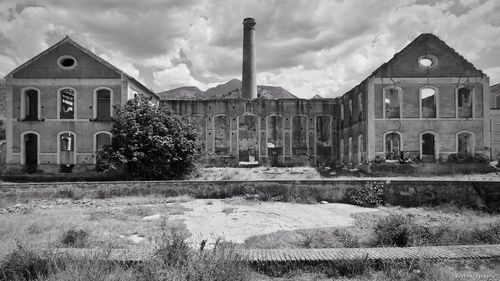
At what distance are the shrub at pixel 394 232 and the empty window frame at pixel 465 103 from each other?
18.9 meters

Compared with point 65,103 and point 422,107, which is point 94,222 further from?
point 422,107

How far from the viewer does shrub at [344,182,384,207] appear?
13.9m

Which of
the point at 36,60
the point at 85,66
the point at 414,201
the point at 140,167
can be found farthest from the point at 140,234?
the point at 36,60

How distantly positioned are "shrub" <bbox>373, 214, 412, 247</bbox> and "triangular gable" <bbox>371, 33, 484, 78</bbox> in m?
17.4

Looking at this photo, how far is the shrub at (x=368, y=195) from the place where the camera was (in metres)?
13.9

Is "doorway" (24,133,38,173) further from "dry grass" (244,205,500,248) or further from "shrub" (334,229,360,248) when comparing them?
"shrub" (334,229,360,248)

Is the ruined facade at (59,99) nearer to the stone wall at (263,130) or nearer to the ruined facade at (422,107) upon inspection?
the stone wall at (263,130)

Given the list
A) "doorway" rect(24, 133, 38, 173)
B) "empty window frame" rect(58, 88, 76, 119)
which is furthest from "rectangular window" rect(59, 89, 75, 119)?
"doorway" rect(24, 133, 38, 173)

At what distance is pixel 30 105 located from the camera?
83.5 feet

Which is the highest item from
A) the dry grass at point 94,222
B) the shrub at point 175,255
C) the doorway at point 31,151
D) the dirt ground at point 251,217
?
the doorway at point 31,151

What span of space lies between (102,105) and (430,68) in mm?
20994

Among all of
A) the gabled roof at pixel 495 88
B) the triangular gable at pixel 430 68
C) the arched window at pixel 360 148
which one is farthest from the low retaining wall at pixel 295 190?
the gabled roof at pixel 495 88

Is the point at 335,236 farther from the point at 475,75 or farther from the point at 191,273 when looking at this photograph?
the point at 475,75

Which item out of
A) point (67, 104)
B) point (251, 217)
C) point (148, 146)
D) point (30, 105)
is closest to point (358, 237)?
point (251, 217)
